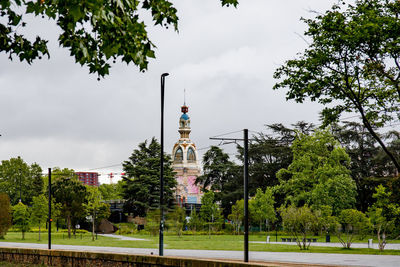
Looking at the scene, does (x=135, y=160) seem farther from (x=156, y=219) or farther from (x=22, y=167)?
(x=22, y=167)

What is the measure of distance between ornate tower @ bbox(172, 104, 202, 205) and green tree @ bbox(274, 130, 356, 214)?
67.5 m

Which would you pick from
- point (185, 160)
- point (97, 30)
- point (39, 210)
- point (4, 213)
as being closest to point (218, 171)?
point (39, 210)

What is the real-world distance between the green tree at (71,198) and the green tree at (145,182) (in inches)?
555

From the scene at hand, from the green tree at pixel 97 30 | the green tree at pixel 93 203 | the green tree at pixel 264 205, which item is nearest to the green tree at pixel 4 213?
the green tree at pixel 93 203

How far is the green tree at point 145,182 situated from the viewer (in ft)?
230

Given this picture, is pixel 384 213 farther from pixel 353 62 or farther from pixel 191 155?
pixel 191 155

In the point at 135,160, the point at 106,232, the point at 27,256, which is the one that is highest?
the point at 135,160

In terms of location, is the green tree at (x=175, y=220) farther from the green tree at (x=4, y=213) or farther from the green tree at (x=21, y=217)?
the green tree at (x=4, y=213)

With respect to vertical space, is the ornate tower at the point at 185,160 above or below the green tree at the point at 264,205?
above

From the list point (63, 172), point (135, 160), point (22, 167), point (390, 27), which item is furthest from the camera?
point (22, 167)

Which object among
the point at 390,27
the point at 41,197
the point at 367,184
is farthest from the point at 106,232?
the point at 390,27

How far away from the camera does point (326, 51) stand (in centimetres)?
2161

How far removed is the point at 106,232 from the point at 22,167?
1563 inches

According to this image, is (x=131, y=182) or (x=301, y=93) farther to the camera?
(x=131, y=182)
